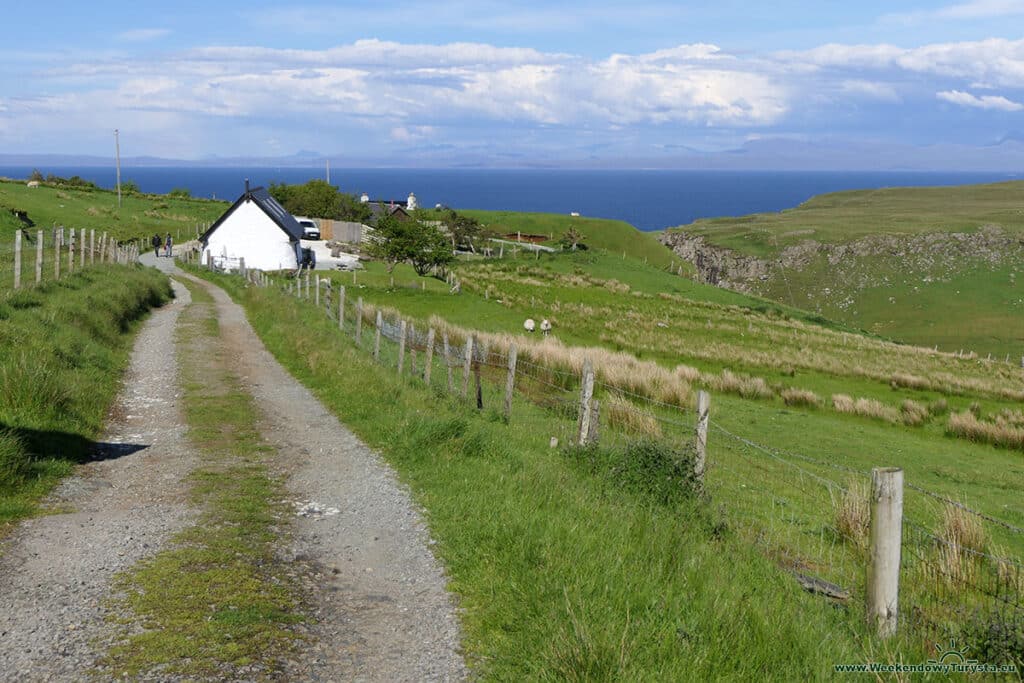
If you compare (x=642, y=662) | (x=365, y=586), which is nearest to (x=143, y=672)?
(x=365, y=586)

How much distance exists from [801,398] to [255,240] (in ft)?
166

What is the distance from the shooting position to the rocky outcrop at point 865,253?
134m

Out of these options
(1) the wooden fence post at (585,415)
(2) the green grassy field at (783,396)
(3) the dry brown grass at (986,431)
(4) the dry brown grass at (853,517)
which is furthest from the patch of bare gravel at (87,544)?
(3) the dry brown grass at (986,431)

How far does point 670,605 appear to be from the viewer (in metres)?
7.44

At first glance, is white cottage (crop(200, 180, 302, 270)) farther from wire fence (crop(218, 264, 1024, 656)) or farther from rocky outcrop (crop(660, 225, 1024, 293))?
rocky outcrop (crop(660, 225, 1024, 293))

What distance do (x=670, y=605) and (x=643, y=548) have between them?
134cm

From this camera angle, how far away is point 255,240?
234ft

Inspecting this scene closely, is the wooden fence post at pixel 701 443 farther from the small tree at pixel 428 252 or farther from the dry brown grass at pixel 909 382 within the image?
the small tree at pixel 428 252

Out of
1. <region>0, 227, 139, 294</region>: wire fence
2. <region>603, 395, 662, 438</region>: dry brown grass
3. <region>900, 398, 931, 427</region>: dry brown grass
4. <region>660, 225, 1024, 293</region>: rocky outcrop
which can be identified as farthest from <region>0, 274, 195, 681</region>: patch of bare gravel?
<region>660, 225, 1024, 293</region>: rocky outcrop

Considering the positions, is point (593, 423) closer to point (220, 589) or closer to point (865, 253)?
point (220, 589)

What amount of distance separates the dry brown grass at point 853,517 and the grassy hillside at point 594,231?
395ft

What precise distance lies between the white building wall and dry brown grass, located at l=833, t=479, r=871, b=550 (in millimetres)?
63586

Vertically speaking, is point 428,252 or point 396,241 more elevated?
point 396,241

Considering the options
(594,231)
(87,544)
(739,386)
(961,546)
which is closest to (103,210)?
(594,231)
